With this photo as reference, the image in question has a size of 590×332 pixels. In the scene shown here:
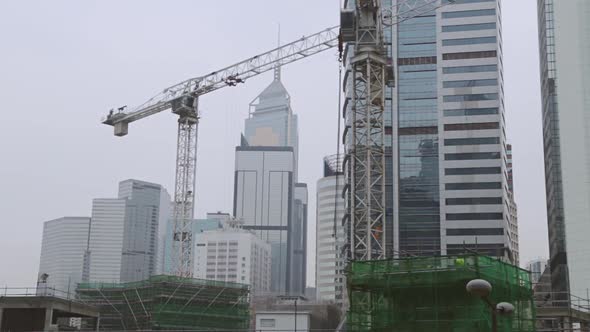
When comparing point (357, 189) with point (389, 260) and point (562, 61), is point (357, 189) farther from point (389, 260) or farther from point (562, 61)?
point (562, 61)

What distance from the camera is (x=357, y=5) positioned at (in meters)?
65.4

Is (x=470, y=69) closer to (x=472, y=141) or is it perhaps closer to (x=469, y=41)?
(x=469, y=41)

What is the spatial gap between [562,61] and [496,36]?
1120 cm

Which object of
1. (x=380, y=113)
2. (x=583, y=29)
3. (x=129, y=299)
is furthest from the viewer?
(x=583, y=29)

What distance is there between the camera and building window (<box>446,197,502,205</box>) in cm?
11931

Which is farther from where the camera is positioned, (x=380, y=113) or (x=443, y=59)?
(x=443, y=59)

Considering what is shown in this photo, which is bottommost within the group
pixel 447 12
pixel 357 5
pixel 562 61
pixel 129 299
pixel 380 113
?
pixel 129 299

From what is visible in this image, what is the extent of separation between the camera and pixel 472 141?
124 m

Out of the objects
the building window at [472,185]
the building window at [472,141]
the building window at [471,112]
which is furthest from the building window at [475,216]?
the building window at [471,112]

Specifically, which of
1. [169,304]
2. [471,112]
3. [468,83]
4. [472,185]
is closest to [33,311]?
[169,304]

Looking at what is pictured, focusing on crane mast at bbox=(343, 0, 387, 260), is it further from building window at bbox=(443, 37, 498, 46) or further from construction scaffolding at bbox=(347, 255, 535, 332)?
building window at bbox=(443, 37, 498, 46)

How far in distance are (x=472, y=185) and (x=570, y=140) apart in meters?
15.8

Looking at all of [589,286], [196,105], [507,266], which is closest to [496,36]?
[589,286]

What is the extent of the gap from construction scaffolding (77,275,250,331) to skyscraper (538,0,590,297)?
190 ft
